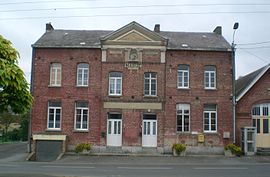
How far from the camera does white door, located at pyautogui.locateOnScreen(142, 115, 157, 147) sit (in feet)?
91.5

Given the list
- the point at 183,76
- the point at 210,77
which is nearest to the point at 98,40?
the point at 183,76

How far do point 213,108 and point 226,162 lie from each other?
6165 mm

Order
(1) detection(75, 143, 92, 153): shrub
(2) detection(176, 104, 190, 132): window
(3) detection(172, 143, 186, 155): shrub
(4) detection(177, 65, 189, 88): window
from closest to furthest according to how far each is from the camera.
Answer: (3) detection(172, 143, 186, 155): shrub, (1) detection(75, 143, 92, 153): shrub, (2) detection(176, 104, 190, 132): window, (4) detection(177, 65, 189, 88): window

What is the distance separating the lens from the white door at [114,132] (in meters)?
27.9

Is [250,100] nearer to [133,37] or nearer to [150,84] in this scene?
[150,84]

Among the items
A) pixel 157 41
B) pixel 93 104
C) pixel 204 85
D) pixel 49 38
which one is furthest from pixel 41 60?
pixel 204 85

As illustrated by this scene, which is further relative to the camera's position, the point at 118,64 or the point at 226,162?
the point at 118,64

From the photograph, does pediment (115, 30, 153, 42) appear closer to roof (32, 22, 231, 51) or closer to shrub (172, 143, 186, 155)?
roof (32, 22, 231, 51)

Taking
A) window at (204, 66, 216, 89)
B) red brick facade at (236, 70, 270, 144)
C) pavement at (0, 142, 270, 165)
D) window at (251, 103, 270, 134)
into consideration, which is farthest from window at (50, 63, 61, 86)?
window at (251, 103, 270, 134)

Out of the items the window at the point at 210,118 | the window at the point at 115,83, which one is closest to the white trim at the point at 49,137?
the window at the point at 115,83

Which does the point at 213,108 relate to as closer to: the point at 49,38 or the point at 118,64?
the point at 118,64

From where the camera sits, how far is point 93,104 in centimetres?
2833

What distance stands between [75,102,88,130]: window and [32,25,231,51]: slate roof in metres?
4.61

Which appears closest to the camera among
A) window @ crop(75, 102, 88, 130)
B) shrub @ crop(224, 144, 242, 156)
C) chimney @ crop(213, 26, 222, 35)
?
shrub @ crop(224, 144, 242, 156)
